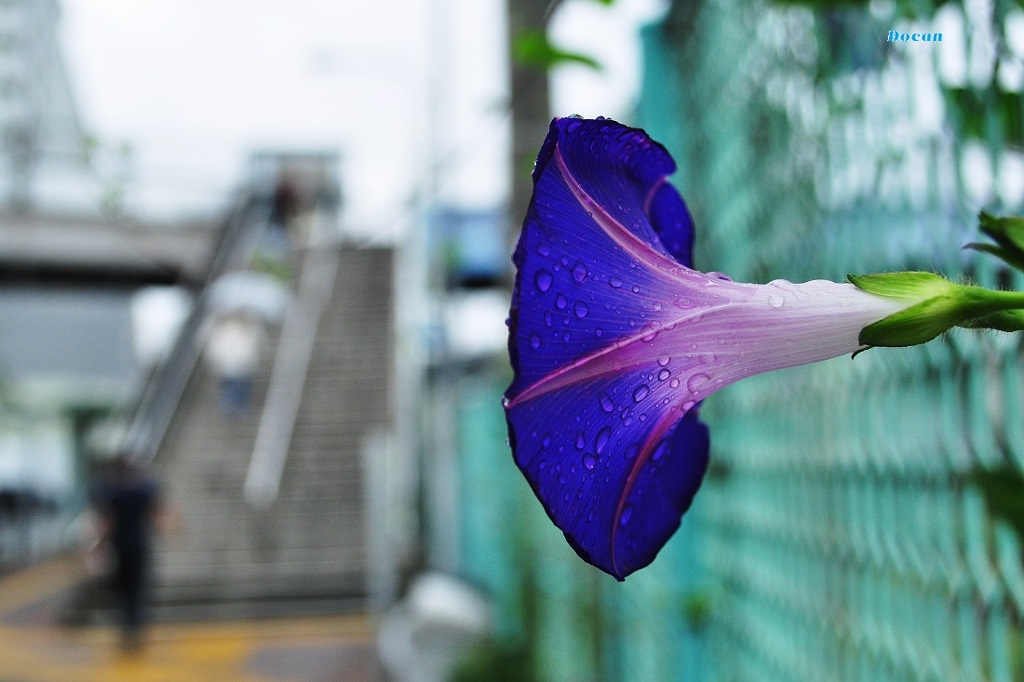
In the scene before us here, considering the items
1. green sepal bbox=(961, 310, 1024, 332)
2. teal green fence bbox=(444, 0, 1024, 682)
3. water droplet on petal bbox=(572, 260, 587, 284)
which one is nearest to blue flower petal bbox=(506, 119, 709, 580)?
water droplet on petal bbox=(572, 260, 587, 284)

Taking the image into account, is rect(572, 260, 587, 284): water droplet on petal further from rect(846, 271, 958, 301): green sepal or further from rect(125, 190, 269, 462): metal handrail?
rect(125, 190, 269, 462): metal handrail

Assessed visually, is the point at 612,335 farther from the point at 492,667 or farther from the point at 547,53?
the point at 492,667

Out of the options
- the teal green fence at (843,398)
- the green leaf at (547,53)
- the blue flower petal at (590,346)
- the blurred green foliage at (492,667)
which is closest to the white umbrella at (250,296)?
the blurred green foliage at (492,667)

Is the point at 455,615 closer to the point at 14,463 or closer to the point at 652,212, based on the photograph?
the point at 652,212

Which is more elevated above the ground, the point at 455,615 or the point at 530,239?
the point at 530,239

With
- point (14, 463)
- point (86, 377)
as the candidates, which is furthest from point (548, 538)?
point (86, 377)

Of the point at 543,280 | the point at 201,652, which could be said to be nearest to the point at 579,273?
the point at 543,280
